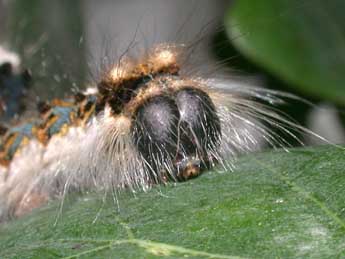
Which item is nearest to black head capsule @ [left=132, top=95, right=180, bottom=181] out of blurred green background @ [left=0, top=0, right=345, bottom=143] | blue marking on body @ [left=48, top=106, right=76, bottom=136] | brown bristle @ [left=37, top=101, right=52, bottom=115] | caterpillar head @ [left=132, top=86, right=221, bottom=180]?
caterpillar head @ [left=132, top=86, right=221, bottom=180]

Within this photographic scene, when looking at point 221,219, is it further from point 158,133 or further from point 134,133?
point 134,133

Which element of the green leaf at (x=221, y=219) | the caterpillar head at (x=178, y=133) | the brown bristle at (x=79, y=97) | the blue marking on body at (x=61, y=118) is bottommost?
the green leaf at (x=221, y=219)

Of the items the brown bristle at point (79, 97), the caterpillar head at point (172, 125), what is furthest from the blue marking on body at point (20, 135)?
the caterpillar head at point (172, 125)

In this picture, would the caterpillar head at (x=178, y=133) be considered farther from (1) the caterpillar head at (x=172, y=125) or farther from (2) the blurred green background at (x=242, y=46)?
(2) the blurred green background at (x=242, y=46)

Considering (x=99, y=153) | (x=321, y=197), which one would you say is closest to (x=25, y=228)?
(x=99, y=153)

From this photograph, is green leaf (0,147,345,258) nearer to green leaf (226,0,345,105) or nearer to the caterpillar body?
the caterpillar body

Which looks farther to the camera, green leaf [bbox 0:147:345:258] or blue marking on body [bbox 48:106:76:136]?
blue marking on body [bbox 48:106:76:136]
